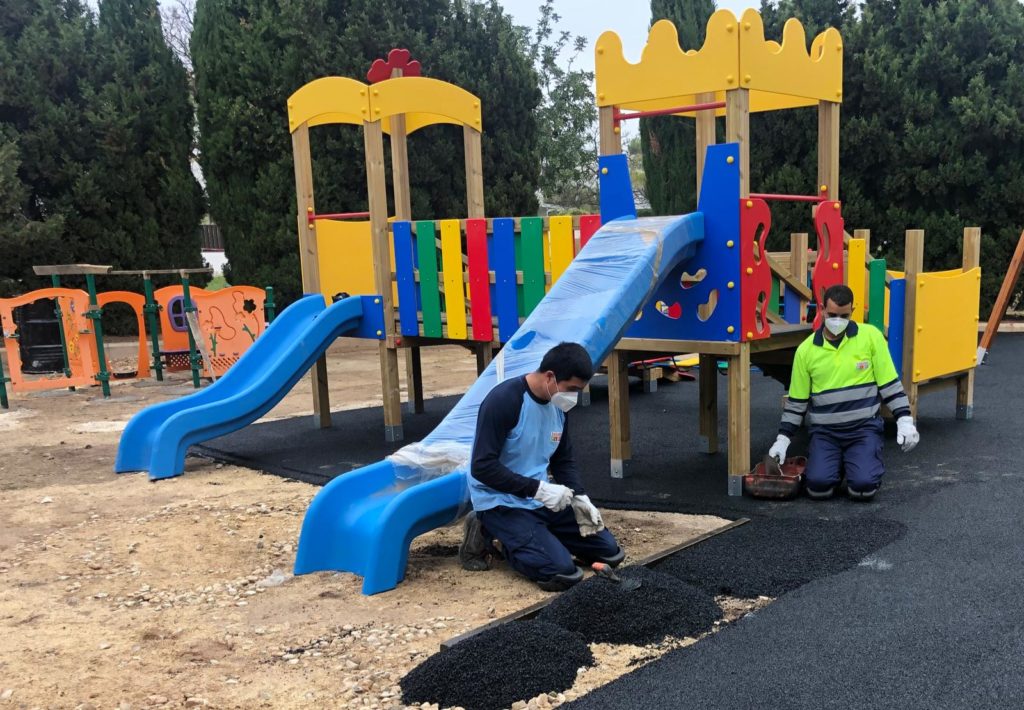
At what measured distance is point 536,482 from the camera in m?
4.11

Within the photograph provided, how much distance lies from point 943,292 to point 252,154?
1109cm

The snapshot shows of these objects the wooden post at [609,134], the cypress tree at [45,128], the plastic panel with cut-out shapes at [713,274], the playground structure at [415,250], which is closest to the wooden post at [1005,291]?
the plastic panel with cut-out shapes at [713,274]

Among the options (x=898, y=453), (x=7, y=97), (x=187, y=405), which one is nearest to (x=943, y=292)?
(x=898, y=453)

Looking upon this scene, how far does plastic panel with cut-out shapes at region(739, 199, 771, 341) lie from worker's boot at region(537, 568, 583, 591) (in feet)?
6.64

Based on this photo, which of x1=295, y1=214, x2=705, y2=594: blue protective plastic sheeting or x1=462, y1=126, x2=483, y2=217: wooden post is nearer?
x1=295, y1=214, x2=705, y2=594: blue protective plastic sheeting

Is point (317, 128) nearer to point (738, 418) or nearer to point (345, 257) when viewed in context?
point (345, 257)

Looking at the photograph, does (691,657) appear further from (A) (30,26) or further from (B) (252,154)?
(A) (30,26)

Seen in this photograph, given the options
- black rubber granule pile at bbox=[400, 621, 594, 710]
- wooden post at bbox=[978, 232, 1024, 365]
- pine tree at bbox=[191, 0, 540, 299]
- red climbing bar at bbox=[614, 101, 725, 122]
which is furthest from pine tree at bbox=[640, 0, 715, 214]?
black rubber granule pile at bbox=[400, 621, 594, 710]

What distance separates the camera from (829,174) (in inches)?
253

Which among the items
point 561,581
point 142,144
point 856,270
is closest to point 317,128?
point 142,144

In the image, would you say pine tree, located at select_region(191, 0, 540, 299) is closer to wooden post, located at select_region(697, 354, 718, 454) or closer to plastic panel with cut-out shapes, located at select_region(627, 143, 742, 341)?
wooden post, located at select_region(697, 354, 718, 454)

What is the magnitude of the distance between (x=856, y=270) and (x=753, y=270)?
1.59 meters

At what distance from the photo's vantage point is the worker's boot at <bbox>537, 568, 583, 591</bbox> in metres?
4.03

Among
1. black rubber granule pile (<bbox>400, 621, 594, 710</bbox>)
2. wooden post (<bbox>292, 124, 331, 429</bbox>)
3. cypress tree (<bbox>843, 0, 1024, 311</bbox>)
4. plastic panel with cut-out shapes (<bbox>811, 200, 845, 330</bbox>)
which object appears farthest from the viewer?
cypress tree (<bbox>843, 0, 1024, 311</bbox>)
